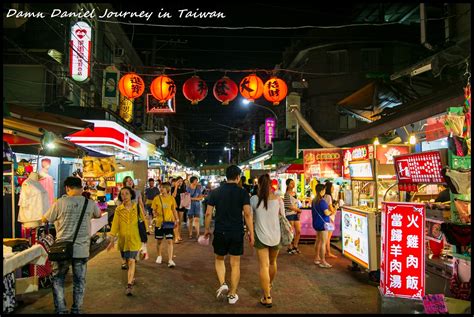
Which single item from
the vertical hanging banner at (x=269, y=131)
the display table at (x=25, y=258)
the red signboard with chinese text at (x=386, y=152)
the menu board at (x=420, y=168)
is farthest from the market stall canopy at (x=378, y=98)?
the vertical hanging banner at (x=269, y=131)

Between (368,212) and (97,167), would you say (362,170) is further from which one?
(97,167)

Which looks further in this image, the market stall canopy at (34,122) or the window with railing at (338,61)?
the window with railing at (338,61)

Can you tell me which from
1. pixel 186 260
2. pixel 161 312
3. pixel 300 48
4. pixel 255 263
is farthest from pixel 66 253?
pixel 300 48

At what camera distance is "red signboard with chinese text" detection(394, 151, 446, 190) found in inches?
212

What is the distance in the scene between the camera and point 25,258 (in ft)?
17.3

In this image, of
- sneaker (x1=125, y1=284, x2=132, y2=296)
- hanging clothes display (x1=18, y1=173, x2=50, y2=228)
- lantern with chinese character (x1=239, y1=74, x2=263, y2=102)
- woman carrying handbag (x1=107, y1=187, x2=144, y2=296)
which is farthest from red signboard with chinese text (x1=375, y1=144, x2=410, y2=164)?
hanging clothes display (x1=18, y1=173, x2=50, y2=228)

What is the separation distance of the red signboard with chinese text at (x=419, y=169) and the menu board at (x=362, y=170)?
1.24 metres

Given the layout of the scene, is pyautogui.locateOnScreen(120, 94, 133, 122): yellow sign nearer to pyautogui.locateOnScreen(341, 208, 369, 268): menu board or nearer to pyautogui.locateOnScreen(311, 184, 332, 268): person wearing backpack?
pyautogui.locateOnScreen(311, 184, 332, 268): person wearing backpack

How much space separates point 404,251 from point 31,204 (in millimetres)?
6967

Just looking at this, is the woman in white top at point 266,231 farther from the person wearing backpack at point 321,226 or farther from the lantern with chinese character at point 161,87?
the lantern with chinese character at point 161,87

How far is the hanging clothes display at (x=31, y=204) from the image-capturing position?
22.4 ft

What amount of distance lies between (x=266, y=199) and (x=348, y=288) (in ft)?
8.28

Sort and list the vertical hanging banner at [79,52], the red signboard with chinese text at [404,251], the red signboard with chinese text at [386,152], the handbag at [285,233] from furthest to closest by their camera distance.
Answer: the vertical hanging banner at [79,52]
the red signboard with chinese text at [386,152]
the handbag at [285,233]
the red signboard with chinese text at [404,251]

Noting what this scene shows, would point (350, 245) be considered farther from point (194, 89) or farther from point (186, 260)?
point (194, 89)
